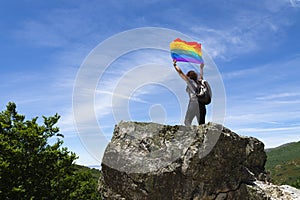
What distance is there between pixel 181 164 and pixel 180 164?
0.10ft

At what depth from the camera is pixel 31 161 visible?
21.4 meters

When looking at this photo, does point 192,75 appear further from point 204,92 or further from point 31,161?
point 31,161

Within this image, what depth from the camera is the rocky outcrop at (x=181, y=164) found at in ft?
32.3

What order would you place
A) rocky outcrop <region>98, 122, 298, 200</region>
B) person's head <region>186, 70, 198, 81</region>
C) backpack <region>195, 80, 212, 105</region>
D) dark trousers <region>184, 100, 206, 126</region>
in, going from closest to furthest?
rocky outcrop <region>98, 122, 298, 200</region>
backpack <region>195, 80, 212, 105</region>
dark trousers <region>184, 100, 206, 126</region>
person's head <region>186, 70, 198, 81</region>

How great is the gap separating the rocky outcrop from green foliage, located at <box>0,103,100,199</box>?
11.3 metres

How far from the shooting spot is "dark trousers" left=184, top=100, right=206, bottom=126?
1119 cm

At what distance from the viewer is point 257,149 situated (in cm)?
1111

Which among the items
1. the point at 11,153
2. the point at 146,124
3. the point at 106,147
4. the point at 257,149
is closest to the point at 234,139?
the point at 257,149

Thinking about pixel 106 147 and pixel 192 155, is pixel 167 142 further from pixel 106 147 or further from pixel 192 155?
pixel 106 147

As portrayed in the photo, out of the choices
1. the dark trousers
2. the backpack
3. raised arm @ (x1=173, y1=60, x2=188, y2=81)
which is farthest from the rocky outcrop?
raised arm @ (x1=173, y1=60, x2=188, y2=81)

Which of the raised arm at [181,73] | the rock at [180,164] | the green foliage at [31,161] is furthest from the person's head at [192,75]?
the green foliage at [31,161]

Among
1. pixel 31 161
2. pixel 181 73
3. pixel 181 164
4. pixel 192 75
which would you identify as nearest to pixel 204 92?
pixel 192 75

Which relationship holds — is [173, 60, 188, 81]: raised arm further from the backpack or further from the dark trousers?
the dark trousers

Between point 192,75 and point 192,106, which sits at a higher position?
point 192,75
